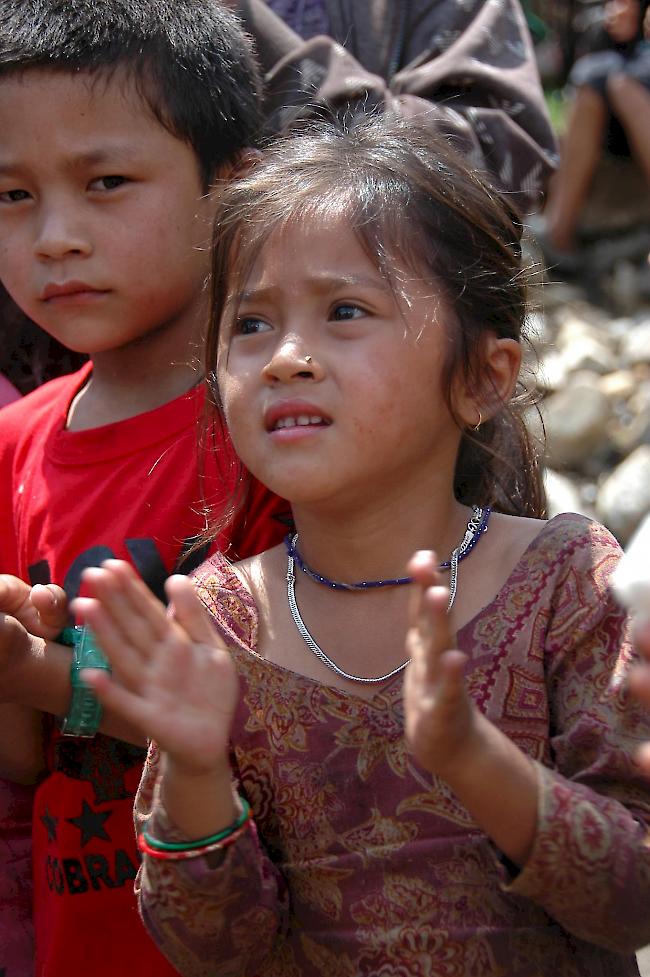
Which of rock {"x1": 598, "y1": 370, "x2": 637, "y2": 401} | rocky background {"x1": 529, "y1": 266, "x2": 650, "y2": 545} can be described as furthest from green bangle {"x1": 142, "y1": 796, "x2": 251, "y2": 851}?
rock {"x1": 598, "y1": 370, "x2": 637, "y2": 401}

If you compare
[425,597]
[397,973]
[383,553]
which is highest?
[425,597]

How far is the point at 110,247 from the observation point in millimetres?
2135

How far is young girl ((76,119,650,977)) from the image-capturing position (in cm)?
147

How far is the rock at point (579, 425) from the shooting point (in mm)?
4863

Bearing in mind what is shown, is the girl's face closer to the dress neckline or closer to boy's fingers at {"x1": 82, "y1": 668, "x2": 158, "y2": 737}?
the dress neckline

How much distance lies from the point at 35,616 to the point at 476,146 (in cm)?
128

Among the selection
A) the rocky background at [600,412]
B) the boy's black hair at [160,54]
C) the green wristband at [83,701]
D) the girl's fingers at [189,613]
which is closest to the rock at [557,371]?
the rocky background at [600,412]

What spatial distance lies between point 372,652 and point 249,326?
1.68 ft

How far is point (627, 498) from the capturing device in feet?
14.3

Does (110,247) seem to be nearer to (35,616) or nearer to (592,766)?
(35,616)

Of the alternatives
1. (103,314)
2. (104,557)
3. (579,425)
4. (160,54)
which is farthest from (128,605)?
(579,425)

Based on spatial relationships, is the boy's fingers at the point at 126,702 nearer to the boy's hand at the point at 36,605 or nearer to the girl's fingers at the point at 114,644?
the girl's fingers at the point at 114,644

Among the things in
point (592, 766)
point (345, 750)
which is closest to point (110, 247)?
point (345, 750)

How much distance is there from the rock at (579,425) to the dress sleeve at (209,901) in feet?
10.8
